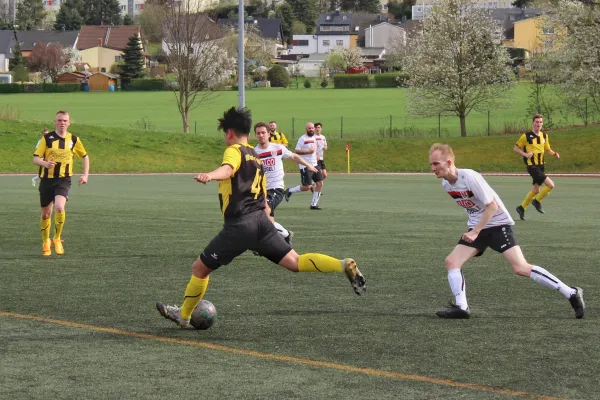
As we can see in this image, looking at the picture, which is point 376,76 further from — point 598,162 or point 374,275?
point 374,275

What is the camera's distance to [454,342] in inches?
337

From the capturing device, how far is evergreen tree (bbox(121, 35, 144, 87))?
117 metres

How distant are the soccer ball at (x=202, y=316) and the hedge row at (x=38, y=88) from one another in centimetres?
10847

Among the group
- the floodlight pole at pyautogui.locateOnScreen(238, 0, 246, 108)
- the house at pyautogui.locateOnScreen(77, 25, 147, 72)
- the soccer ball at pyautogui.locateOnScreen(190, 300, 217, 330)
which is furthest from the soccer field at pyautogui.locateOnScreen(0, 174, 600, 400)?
the house at pyautogui.locateOnScreen(77, 25, 147, 72)

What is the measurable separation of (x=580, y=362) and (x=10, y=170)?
38917 millimetres

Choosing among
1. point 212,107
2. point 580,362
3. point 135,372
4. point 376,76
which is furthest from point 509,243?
point 376,76

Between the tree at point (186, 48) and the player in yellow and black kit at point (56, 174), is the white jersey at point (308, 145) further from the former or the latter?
the tree at point (186, 48)

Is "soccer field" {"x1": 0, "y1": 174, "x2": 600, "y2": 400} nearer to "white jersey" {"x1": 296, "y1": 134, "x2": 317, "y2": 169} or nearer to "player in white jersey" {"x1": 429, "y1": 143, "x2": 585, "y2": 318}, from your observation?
"player in white jersey" {"x1": 429, "y1": 143, "x2": 585, "y2": 318}

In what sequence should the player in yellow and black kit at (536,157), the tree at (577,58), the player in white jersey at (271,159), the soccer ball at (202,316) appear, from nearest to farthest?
the soccer ball at (202,316)
the player in white jersey at (271,159)
the player in yellow and black kit at (536,157)
the tree at (577,58)

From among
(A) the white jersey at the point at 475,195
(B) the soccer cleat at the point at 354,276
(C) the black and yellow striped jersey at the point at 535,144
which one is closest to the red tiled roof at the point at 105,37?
(C) the black and yellow striped jersey at the point at 535,144

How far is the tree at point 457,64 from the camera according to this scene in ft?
183

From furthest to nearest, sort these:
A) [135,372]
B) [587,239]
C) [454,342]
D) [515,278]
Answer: [587,239] < [515,278] < [454,342] < [135,372]

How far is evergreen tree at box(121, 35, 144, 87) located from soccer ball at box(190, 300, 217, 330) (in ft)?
361

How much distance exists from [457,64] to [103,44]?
124 m
